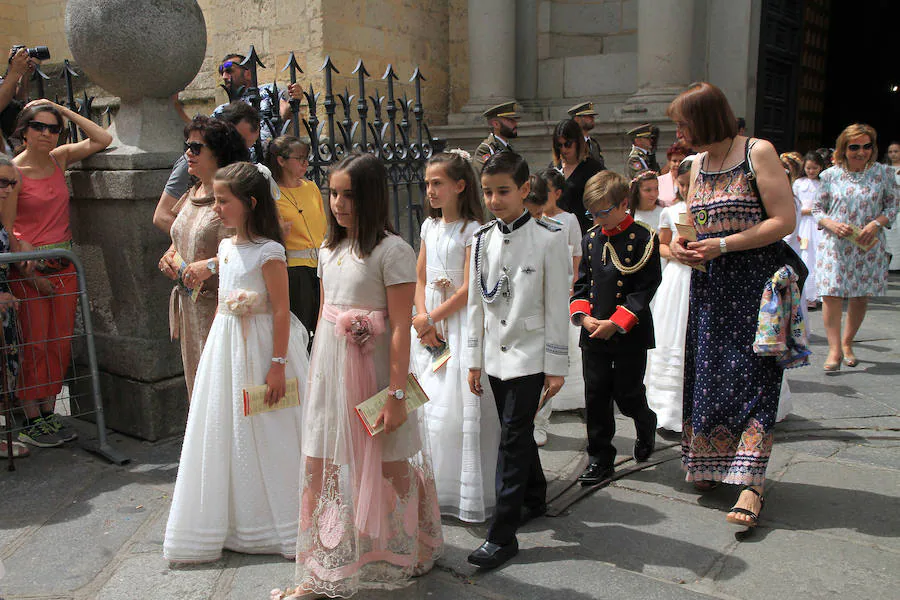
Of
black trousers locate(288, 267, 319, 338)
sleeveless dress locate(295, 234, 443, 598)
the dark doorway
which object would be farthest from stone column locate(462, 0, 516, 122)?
the dark doorway

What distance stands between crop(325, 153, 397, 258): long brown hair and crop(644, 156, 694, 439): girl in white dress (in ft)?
7.87

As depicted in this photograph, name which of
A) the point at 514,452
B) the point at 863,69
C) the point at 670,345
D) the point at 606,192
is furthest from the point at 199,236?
the point at 863,69

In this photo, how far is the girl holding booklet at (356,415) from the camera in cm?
288

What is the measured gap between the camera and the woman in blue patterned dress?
135 inches

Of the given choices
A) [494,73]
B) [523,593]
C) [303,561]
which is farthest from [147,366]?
[494,73]

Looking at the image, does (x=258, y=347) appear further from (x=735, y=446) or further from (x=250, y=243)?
(x=735, y=446)

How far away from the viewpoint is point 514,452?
10.5ft

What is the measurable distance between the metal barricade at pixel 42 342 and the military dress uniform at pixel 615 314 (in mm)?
2794

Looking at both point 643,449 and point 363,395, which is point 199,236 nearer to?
point 363,395

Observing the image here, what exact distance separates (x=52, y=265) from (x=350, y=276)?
9.21 feet

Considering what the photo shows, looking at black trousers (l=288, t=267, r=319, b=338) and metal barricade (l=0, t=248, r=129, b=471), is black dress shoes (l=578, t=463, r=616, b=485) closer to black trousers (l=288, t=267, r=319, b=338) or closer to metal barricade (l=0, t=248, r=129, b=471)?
black trousers (l=288, t=267, r=319, b=338)

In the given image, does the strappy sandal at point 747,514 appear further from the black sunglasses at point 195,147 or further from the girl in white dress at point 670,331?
the black sunglasses at point 195,147

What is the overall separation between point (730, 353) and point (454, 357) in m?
1.35

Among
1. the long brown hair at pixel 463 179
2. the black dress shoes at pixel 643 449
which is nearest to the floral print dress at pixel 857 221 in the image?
the black dress shoes at pixel 643 449
